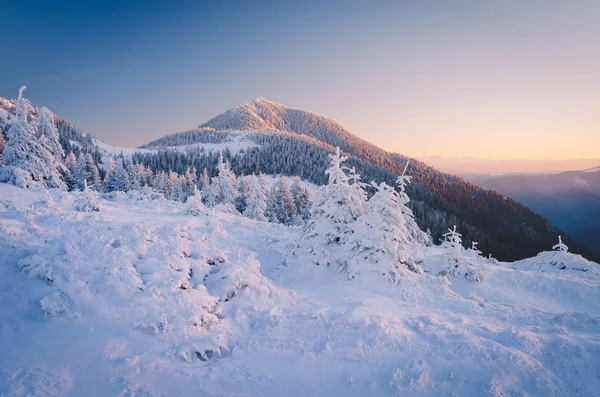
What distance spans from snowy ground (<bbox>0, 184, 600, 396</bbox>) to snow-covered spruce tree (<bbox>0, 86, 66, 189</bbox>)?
26.9 ft

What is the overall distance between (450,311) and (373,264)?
3.71 meters

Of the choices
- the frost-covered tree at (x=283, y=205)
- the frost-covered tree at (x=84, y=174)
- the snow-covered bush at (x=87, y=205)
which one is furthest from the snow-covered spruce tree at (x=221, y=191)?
the snow-covered bush at (x=87, y=205)

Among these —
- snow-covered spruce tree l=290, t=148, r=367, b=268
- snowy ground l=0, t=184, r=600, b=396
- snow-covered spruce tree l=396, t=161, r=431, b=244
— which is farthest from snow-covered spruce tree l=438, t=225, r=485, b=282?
snow-covered spruce tree l=290, t=148, r=367, b=268

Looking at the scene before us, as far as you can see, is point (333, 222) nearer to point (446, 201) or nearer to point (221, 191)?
point (221, 191)

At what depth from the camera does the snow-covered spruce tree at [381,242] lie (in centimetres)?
1321

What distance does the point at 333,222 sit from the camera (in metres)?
15.0

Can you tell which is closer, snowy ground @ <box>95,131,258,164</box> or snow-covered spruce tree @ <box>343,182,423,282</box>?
snow-covered spruce tree @ <box>343,182,423,282</box>

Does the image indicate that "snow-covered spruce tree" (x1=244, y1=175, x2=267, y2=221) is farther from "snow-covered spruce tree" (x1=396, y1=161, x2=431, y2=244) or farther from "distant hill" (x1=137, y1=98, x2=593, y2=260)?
"distant hill" (x1=137, y1=98, x2=593, y2=260)

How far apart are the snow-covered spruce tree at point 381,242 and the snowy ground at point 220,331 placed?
1668 millimetres

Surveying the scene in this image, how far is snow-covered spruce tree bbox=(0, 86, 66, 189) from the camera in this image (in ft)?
56.0

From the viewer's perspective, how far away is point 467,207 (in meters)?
112

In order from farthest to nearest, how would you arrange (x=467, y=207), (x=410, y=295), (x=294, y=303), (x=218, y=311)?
(x=467, y=207), (x=410, y=295), (x=294, y=303), (x=218, y=311)

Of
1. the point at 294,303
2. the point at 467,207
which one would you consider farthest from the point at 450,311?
the point at 467,207

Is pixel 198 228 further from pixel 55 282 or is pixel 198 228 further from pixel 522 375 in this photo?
pixel 522 375
